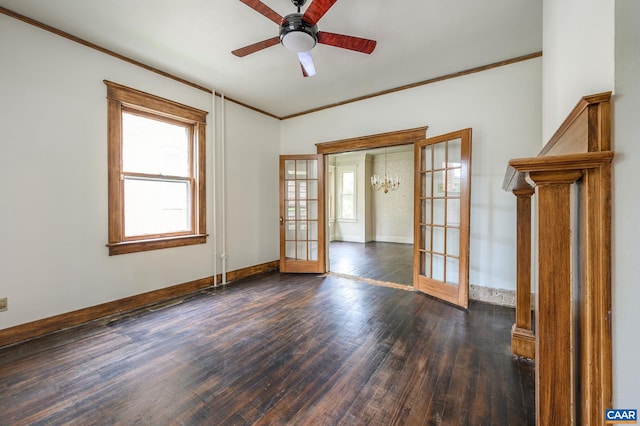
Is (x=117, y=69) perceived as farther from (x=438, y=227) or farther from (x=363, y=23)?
(x=438, y=227)

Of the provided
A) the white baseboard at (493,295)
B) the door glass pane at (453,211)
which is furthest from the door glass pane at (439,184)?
the white baseboard at (493,295)

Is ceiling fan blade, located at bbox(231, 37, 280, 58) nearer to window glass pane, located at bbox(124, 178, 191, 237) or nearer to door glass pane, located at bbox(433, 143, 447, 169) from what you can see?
window glass pane, located at bbox(124, 178, 191, 237)

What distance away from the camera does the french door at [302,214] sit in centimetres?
460

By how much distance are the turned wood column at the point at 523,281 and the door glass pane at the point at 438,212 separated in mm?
1348

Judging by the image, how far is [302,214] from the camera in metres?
4.76

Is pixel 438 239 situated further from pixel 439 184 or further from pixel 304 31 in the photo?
pixel 304 31

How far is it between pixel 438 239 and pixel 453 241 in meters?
0.22

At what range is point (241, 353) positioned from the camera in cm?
215

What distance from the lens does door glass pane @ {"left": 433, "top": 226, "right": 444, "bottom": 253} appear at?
343cm

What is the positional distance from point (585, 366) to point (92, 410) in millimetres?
2412

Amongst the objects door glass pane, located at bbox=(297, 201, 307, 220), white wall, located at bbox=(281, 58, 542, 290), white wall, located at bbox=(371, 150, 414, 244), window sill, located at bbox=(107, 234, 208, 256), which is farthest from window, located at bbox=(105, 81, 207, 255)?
white wall, located at bbox=(371, 150, 414, 244)

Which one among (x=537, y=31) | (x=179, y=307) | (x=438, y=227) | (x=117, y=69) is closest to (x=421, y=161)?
(x=438, y=227)

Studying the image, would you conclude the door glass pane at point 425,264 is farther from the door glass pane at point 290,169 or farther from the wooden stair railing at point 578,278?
the wooden stair railing at point 578,278

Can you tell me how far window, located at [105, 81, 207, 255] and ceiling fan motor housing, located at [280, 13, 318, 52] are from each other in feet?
7.19
